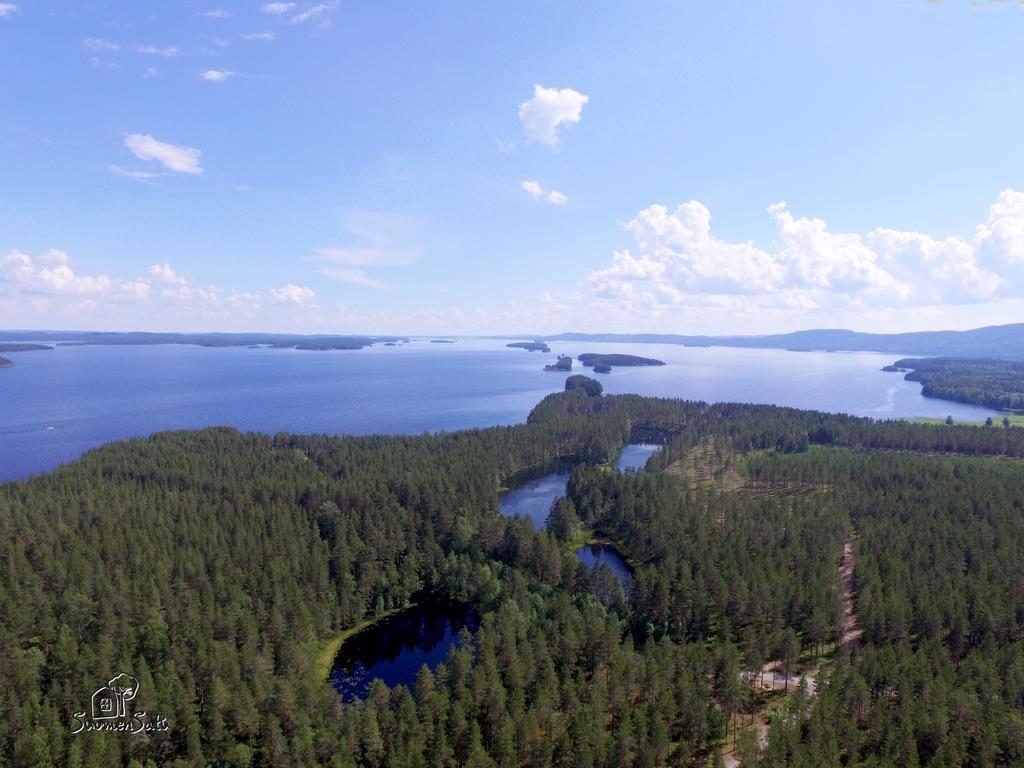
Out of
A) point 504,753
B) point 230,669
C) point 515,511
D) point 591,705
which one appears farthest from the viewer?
point 515,511

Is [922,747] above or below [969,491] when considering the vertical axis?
below

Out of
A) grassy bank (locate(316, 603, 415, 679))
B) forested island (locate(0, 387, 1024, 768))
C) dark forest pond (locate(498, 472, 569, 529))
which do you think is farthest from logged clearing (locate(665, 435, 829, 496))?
grassy bank (locate(316, 603, 415, 679))

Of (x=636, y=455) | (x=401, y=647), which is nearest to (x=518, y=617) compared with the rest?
(x=401, y=647)

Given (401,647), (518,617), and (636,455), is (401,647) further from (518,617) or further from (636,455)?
(636,455)

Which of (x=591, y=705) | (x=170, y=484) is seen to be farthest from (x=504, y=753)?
(x=170, y=484)

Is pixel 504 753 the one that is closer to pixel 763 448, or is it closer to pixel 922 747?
pixel 922 747
